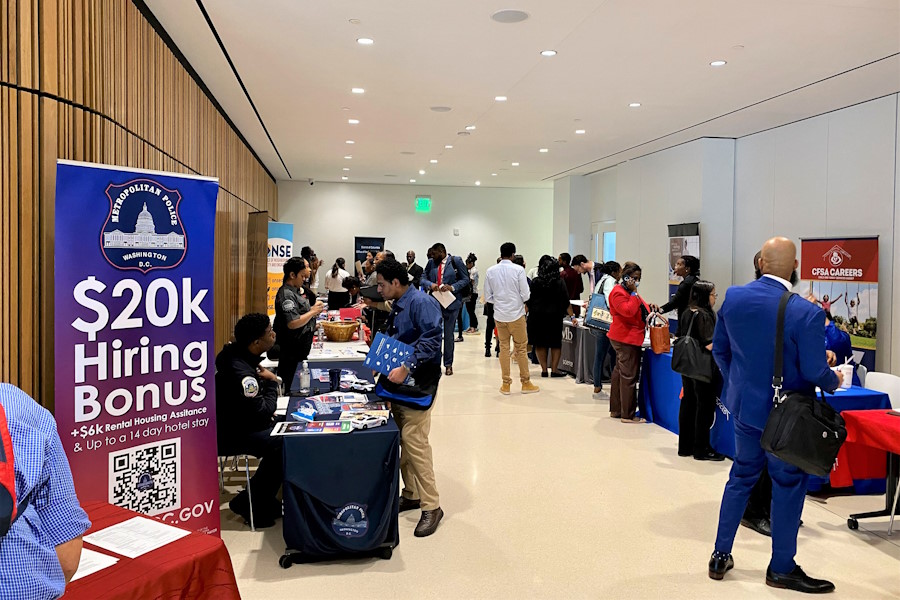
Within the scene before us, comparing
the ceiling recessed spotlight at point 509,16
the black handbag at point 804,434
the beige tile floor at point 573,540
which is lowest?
the beige tile floor at point 573,540

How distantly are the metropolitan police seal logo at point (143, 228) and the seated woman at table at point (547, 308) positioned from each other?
6118mm

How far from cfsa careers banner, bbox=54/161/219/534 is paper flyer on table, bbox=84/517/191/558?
0.84m

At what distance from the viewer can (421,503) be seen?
4.07 meters

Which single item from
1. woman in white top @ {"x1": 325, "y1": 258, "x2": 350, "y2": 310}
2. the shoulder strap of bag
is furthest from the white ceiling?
woman in white top @ {"x1": 325, "y1": 258, "x2": 350, "y2": 310}

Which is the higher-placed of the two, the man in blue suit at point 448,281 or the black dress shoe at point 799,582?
the man in blue suit at point 448,281

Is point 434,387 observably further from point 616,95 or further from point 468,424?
point 616,95

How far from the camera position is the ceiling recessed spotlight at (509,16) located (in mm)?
4855

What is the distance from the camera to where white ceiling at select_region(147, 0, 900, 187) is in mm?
4891

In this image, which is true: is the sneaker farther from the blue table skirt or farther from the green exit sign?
the green exit sign

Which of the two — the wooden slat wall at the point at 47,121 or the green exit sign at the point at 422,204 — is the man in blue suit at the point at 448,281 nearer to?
the wooden slat wall at the point at 47,121

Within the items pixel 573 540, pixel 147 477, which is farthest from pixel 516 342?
pixel 147 477

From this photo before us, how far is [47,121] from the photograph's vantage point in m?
3.08

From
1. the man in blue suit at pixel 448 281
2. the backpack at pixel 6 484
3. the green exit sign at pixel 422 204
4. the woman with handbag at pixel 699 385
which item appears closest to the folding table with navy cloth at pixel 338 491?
the backpack at pixel 6 484

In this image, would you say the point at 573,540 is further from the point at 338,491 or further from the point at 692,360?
the point at 692,360
